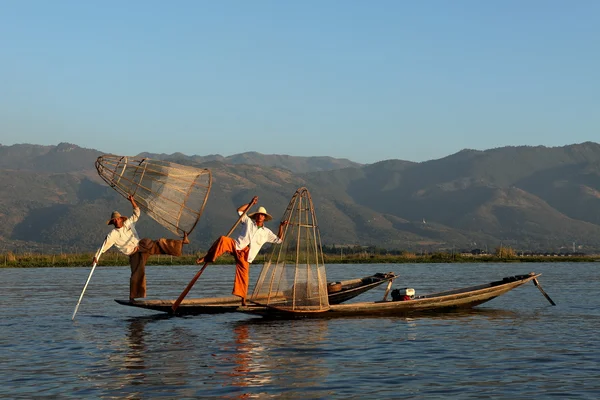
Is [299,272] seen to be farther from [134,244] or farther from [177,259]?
[177,259]

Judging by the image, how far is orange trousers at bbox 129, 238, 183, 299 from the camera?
739 inches

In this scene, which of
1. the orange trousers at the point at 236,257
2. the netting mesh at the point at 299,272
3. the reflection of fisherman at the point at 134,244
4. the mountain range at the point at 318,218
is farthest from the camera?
the mountain range at the point at 318,218

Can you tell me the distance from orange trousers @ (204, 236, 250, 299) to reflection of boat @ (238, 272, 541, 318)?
0.51 metres

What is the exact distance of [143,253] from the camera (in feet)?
62.5

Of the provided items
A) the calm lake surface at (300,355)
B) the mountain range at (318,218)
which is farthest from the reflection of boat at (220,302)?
the mountain range at (318,218)

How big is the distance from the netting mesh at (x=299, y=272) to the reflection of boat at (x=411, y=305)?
24 cm

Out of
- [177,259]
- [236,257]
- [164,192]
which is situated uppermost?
[164,192]

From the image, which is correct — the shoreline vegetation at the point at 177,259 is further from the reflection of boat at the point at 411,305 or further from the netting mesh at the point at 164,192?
the netting mesh at the point at 164,192

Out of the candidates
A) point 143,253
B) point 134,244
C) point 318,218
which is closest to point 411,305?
point 143,253

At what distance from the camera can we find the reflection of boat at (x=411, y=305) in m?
19.2

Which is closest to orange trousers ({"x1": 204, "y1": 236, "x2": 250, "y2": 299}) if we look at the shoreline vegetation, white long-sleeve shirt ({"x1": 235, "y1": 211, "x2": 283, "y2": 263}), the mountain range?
white long-sleeve shirt ({"x1": 235, "y1": 211, "x2": 283, "y2": 263})

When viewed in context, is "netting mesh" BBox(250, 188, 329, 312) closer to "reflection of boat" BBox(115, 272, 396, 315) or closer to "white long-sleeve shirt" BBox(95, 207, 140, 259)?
"reflection of boat" BBox(115, 272, 396, 315)

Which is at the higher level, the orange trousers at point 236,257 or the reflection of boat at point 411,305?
the orange trousers at point 236,257

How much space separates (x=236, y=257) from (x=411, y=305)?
4.55 m
